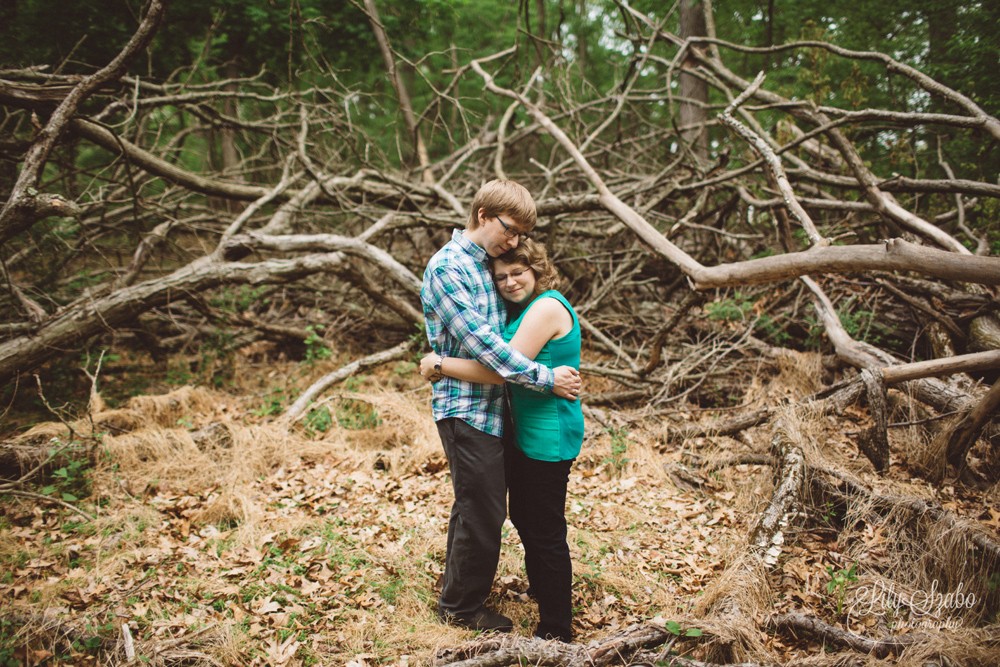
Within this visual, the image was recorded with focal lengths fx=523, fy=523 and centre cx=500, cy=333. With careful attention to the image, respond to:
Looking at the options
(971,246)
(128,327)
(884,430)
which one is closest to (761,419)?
(884,430)

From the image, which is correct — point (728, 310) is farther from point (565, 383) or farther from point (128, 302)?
point (128, 302)

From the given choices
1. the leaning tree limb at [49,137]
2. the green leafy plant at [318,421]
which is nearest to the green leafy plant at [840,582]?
the green leafy plant at [318,421]

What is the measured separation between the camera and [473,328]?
2.22 metres

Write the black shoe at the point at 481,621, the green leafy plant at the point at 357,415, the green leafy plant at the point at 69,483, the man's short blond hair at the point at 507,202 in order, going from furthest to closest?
the green leafy plant at the point at 357,415 → the green leafy plant at the point at 69,483 → the black shoe at the point at 481,621 → the man's short blond hair at the point at 507,202

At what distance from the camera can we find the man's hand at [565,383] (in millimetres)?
2289

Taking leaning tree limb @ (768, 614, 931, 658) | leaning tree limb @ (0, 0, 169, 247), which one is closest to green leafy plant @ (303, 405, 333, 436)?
leaning tree limb @ (0, 0, 169, 247)

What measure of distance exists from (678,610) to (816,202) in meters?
4.62

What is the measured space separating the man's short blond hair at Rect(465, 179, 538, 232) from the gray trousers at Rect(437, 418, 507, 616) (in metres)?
0.95

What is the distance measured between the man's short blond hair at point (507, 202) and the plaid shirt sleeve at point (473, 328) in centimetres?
31

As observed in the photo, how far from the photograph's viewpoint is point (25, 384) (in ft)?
17.1

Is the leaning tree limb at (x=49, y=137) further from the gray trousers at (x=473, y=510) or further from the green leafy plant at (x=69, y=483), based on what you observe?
the gray trousers at (x=473, y=510)

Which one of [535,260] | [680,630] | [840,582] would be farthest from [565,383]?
[840,582]

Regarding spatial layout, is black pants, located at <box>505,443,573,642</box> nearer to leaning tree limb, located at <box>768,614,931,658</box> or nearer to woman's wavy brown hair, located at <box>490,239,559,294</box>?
woman's wavy brown hair, located at <box>490,239,559,294</box>

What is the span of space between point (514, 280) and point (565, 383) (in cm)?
52
